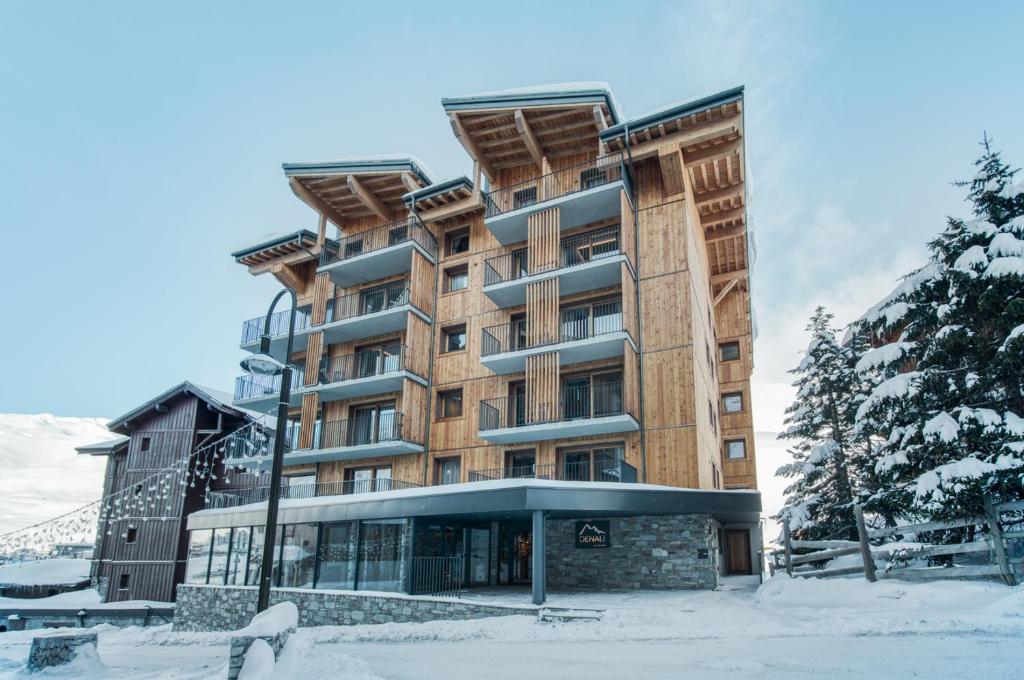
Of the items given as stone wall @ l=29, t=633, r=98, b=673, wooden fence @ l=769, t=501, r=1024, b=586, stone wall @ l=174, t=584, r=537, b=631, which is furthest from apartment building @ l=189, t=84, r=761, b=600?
stone wall @ l=29, t=633, r=98, b=673

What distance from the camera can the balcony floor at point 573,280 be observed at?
19688 millimetres

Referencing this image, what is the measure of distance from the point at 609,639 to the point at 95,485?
291 ft

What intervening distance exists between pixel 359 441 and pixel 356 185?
10.1 meters

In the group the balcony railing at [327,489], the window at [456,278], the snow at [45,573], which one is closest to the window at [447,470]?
the balcony railing at [327,489]

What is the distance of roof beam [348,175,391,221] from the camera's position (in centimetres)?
2511

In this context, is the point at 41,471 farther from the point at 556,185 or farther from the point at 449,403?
the point at 556,185

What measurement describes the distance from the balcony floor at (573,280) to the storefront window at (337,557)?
9.02 meters

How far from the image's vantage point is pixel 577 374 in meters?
20.3

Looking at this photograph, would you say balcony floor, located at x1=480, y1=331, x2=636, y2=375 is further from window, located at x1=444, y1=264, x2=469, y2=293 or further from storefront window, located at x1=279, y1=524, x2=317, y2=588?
storefront window, located at x1=279, y1=524, x2=317, y2=588

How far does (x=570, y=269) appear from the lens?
19.9 m

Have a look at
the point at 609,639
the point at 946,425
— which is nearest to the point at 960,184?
the point at 946,425

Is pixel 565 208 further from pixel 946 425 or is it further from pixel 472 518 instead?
pixel 946 425

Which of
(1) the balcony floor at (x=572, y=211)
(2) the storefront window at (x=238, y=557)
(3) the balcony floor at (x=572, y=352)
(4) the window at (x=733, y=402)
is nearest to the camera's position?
(2) the storefront window at (x=238, y=557)

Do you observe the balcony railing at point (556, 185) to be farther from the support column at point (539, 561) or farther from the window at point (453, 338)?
the support column at point (539, 561)
